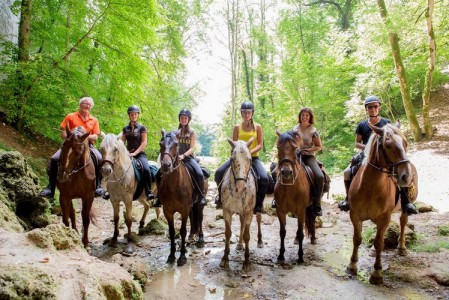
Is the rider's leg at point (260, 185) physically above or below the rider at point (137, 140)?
below

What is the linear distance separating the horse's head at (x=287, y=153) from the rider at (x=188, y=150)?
6.25 ft

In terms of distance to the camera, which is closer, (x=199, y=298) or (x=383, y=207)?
(x=199, y=298)

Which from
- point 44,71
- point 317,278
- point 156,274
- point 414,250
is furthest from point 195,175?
point 44,71

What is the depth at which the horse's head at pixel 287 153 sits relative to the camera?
5.20m

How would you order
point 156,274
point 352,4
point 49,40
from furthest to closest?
point 352,4
point 49,40
point 156,274

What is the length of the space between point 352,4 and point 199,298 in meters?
28.1

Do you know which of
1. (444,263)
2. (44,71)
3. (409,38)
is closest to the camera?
(444,263)

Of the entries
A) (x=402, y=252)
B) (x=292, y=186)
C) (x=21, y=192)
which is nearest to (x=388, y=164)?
(x=292, y=186)

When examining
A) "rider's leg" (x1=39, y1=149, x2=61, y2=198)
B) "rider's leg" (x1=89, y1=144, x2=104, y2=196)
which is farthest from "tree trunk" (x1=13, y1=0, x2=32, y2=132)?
"rider's leg" (x1=89, y1=144, x2=104, y2=196)

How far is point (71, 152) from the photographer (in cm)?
545

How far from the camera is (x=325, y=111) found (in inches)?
698

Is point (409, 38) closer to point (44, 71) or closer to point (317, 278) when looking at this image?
point (317, 278)

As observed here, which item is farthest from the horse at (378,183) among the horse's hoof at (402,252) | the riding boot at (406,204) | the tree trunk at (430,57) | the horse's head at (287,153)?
the tree trunk at (430,57)

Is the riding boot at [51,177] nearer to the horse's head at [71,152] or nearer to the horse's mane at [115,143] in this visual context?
the horse's head at [71,152]
